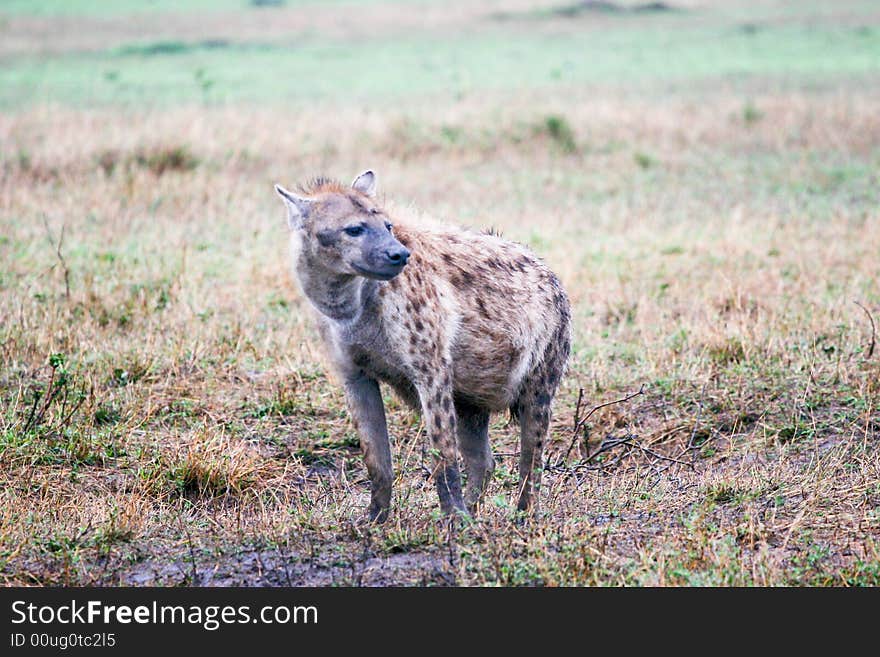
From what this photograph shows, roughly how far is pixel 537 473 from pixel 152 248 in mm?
5408

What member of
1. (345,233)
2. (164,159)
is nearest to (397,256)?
(345,233)

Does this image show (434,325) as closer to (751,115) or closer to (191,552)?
(191,552)

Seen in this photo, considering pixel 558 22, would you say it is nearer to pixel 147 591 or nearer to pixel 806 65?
pixel 806 65

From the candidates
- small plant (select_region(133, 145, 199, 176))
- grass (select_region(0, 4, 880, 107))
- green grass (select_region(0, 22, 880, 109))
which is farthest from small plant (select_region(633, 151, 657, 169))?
green grass (select_region(0, 22, 880, 109))

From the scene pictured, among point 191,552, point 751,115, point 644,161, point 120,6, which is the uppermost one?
point 120,6

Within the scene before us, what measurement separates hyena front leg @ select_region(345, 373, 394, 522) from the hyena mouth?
0.58 m

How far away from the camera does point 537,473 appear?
5.52m

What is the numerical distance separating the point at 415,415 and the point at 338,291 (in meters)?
1.90

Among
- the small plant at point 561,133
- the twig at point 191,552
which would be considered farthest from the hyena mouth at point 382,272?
the small plant at point 561,133

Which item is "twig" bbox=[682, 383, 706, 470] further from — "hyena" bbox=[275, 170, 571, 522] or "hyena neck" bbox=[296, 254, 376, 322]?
"hyena neck" bbox=[296, 254, 376, 322]

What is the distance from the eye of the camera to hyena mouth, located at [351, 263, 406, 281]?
187 inches

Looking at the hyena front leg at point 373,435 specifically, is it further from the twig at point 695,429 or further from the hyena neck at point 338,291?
the twig at point 695,429

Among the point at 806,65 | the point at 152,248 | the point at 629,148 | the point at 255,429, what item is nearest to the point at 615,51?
the point at 806,65

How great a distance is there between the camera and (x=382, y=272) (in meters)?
4.75
